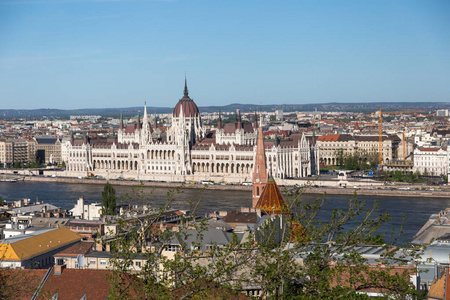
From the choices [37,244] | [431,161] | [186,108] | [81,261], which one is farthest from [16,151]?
[81,261]

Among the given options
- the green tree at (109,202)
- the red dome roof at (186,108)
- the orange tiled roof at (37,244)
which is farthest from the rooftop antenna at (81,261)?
the red dome roof at (186,108)

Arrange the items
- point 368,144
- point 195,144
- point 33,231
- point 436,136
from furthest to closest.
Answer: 1. point 436,136
2. point 368,144
3. point 195,144
4. point 33,231

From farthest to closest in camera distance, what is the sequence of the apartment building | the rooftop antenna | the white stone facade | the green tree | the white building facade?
1. the apartment building
2. the white stone facade
3. the white building facade
4. the green tree
5. the rooftop antenna

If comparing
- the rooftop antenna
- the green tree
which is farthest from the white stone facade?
the rooftop antenna

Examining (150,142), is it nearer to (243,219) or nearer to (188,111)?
(188,111)

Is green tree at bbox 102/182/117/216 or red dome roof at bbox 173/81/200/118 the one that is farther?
red dome roof at bbox 173/81/200/118

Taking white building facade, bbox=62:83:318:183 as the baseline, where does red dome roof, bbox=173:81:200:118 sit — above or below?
above

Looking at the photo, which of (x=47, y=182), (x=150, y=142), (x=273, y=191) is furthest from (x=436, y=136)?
(x=273, y=191)

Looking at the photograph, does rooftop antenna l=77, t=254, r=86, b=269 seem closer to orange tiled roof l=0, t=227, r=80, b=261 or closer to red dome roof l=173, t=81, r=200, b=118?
orange tiled roof l=0, t=227, r=80, b=261

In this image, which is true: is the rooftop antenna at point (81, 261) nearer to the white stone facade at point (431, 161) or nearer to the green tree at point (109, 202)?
the green tree at point (109, 202)
